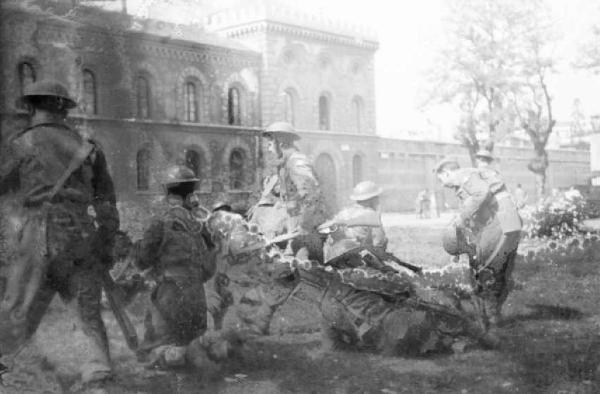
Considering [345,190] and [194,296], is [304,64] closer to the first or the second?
[345,190]

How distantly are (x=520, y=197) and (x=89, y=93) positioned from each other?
3.18 metres

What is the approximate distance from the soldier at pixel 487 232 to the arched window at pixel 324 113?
0.94m

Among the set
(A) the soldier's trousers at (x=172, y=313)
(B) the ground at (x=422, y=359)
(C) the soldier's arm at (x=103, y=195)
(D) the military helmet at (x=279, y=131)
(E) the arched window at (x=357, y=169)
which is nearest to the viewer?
(C) the soldier's arm at (x=103, y=195)

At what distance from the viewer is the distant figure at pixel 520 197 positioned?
198 inches

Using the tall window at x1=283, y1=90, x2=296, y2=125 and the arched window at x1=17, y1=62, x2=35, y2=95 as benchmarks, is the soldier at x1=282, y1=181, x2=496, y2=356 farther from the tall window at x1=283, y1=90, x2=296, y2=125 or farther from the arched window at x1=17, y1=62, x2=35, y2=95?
the arched window at x1=17, y1=62, x2=35, y2=95

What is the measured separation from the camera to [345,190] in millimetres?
4980

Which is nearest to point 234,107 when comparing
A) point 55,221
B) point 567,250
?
point 55,221

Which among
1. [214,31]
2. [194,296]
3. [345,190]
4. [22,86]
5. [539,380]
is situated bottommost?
[539,380]

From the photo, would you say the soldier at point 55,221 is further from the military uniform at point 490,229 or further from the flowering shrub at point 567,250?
the flowering shrub at point 567,250

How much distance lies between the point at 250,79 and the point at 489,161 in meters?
1.84

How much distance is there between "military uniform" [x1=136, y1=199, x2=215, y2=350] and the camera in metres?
4.15

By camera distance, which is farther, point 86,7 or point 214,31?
point 214,31

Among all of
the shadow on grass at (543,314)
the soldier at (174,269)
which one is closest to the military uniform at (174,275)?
the soldier at (174,269)

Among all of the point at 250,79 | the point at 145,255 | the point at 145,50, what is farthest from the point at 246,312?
the point at 145,50
